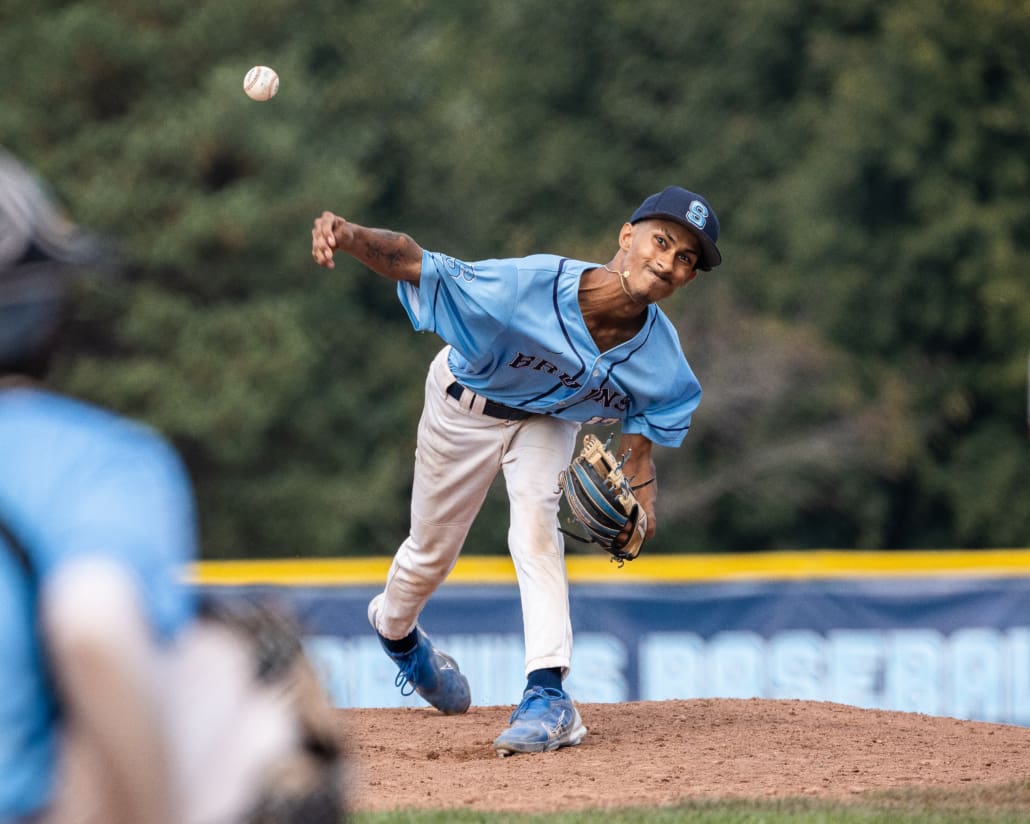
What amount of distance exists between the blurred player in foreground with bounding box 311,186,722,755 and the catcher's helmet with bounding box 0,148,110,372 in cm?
357

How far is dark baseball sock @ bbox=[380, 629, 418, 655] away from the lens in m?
6.73

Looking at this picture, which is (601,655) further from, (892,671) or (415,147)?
(415,147)

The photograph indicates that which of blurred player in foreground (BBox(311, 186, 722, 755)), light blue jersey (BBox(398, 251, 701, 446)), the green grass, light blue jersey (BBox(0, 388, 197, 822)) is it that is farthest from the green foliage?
light blue jersey (BBox(0, 388, 197, 822))

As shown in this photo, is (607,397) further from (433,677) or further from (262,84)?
(262,84)

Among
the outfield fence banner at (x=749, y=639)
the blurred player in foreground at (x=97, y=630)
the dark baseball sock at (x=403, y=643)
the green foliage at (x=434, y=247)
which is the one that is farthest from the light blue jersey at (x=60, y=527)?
the green foliage at (x=434, y=247)

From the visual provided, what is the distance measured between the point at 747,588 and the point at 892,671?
1.02m

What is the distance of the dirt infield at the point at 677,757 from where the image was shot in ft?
16.6

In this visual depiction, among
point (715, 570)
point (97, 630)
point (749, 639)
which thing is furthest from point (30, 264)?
point (715, 570)

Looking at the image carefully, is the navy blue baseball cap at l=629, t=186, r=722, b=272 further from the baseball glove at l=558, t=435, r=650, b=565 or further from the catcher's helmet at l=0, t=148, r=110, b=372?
A: the catcher's helmet at l=0, t=148, r=110, b=372

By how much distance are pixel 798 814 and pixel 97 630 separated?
11.1ft

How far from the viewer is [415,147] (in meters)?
28.4

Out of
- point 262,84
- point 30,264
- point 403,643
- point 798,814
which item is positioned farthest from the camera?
point 262,84

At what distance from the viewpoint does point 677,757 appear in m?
5.75

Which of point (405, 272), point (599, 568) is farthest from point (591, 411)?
point (599, 568)
